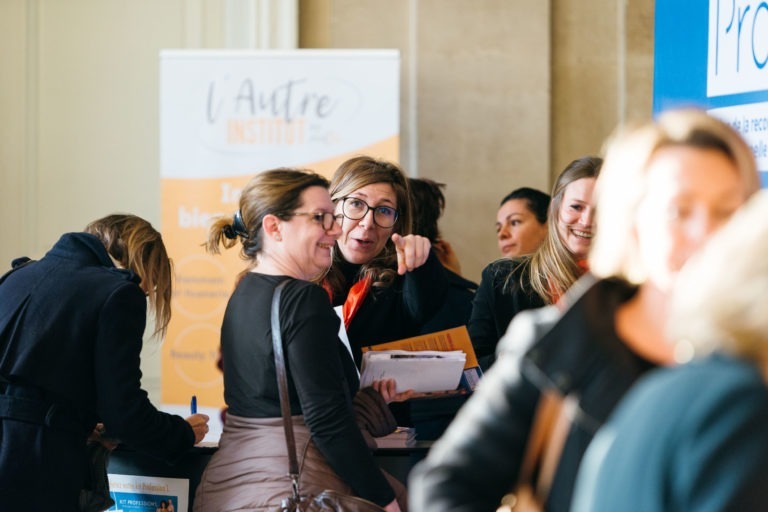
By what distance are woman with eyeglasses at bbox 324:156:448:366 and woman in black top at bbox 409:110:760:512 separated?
167 cm

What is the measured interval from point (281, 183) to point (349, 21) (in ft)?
13.0

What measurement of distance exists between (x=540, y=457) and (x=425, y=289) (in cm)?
173

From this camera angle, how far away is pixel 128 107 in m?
6.61

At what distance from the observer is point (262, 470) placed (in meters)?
2.46

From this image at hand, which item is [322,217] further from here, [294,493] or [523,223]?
[523,223]

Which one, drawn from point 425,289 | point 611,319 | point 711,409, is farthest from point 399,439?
point 711,409

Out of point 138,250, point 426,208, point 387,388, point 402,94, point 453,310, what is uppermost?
point 402,94

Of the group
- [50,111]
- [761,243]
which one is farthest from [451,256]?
[761,243]

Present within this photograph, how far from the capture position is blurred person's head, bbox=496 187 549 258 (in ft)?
17.0

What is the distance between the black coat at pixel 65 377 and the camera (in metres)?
2.71

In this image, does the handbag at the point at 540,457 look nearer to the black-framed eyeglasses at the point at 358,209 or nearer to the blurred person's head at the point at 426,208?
the black-framed eyeglasses at the point at 358,209

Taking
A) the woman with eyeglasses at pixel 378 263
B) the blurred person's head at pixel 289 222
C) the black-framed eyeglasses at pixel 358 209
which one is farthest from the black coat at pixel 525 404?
the black-framed eyeglasses at pixel 358 209

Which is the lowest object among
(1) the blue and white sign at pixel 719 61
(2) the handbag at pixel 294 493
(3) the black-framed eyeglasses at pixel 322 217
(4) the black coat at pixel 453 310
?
(2) the handbag at pixel 294 493

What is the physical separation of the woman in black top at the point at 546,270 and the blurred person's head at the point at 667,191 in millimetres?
1783
